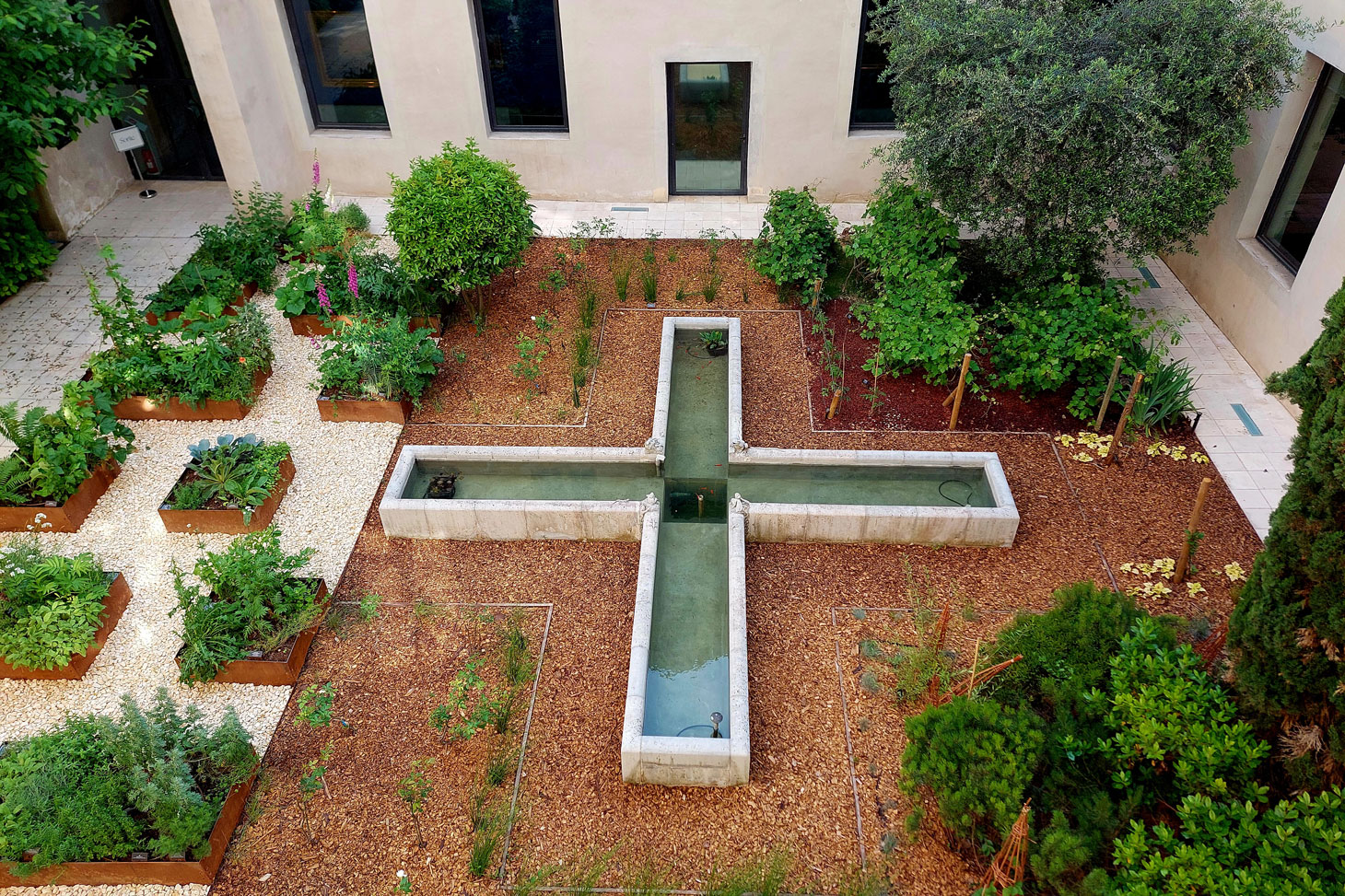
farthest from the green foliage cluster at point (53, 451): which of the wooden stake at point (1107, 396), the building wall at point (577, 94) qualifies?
the wooden stake at point (1107, 396)

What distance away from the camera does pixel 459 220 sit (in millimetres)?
8969

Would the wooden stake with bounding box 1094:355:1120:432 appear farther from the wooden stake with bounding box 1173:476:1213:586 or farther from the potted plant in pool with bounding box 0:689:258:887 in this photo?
the potted plant in pool with bounding box 0:689:258:887

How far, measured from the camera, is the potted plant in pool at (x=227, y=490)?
296 inches

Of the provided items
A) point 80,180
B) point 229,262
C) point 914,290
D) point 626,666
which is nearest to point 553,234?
point 229,262

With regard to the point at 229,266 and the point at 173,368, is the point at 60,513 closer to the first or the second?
the point at 173,368

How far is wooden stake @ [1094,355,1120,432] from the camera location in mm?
7877

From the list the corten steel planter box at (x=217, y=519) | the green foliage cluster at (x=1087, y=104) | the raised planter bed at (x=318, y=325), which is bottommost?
the corten steel planter box at (x=217, y=519)

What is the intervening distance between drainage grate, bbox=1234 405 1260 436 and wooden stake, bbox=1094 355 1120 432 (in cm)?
130

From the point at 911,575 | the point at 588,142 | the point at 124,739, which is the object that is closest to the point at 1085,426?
the point at 911,575

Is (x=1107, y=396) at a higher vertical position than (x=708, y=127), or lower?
lower

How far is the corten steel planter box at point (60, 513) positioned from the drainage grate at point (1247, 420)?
10327 mm

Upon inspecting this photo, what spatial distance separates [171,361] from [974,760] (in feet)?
25.5

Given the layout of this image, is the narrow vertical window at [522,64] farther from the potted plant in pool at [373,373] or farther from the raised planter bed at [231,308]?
the potted plant in pool at [373,373]

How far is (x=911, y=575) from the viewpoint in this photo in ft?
23.4
